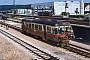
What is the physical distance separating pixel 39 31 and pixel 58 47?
5659 mm

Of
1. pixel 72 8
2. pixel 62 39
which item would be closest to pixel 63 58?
pixel 62 39

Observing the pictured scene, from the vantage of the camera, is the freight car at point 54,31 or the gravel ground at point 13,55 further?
the freight car at point 54,31

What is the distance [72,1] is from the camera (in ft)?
390

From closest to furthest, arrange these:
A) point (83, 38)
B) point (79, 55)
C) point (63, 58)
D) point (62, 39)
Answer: point (63, 58) → point (79, 55) → point (62, 39) → point (83, 38)

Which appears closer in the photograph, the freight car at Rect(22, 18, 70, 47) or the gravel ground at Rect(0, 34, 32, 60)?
the gravel ground at Rect(0, 34, 32, 60)

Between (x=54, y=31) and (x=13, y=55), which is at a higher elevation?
(x=54, y=31)

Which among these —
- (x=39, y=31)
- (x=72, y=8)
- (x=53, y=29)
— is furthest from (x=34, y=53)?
(x=72, y=8)

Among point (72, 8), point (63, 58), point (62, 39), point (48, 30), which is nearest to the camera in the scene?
point (63, 58)

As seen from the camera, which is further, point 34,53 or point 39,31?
point 39,31

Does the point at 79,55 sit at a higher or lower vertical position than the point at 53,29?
lower

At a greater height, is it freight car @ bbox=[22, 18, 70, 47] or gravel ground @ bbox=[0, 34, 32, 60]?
freight car @ bbox=[22, 18, 70, 47]

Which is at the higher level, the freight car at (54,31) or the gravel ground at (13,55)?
the freight car at (54,31)

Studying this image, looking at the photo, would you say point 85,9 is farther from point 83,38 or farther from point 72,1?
point 83,38

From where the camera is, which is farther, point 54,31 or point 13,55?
point 54,31
